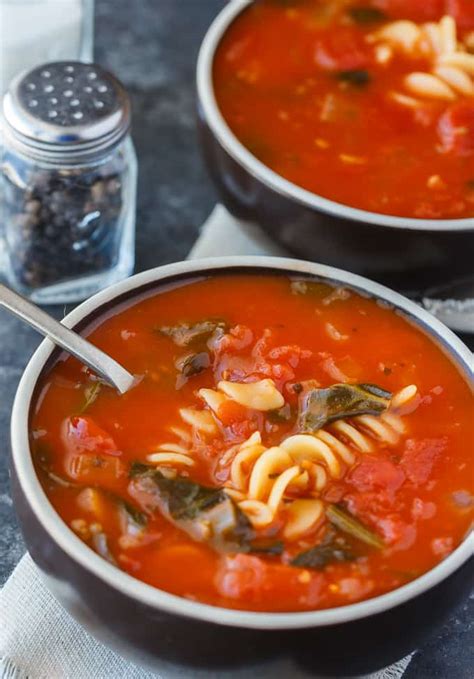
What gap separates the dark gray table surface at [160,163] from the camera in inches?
104

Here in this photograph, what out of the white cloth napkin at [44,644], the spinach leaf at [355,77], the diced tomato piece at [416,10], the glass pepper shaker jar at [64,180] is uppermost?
the diced tomato piece at [416,10]

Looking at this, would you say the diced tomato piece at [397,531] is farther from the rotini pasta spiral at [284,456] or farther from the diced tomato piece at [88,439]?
the diced tomato piece at [88,439]

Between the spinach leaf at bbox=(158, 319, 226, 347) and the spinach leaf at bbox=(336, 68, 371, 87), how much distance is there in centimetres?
105

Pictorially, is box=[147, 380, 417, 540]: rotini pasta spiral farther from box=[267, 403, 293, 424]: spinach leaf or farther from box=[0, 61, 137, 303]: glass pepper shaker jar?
box=[0, 61, 137, 303]: glass pepper shaker jar

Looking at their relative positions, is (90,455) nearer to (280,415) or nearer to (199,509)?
(199,509)

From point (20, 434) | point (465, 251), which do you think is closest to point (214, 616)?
point (20, 434)

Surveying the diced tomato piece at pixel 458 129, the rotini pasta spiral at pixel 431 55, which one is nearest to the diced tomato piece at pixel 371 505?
the diced tomato piece at pixel 458 129

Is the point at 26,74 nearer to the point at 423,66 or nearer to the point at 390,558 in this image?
the point at 423,66

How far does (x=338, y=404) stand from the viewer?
7.98ft

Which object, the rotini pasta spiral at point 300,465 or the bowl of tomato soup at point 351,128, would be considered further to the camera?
the bowl of tomato soup at point 351,128

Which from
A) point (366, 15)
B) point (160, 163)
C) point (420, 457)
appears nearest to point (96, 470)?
point (420, 457)

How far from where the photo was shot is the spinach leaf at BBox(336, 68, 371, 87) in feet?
11.0

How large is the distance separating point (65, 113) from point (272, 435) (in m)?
1.10

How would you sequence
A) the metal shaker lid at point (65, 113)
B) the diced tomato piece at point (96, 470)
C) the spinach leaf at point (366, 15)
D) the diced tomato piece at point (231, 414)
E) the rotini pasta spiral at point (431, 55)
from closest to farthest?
the diced tomato piece at point (96, 470) → the diced tomato piece at point (231, 414) → the metal shaker lid at point (65, 113) → the rotini pasta spiral at point (431, 55) → the spinach leaf at point (366, 15)
